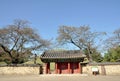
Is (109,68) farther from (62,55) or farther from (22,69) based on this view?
(22,69)

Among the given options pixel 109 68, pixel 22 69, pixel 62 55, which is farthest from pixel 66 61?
pixel 22 69

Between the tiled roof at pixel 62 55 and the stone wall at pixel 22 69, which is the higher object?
the tiled roof at pixel 62 55

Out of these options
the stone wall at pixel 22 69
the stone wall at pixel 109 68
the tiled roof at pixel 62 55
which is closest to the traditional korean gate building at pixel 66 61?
the tiled roof at pixel 62 55

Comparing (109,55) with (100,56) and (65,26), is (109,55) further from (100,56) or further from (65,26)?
(65,26)

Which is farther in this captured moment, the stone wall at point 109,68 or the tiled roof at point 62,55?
the tiled roof at point 62,55

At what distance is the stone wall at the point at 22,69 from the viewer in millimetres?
26862

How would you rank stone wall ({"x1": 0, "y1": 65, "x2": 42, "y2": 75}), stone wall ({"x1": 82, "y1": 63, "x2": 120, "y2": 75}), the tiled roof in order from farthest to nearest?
1. the tiled roof
2. stone wall ({"x1": 0, "y1": 65, "x2": 42, "y2": 75})
3. stone wall ({"x1": 82, "y1": 63, "x2": 120, "y2": 75})

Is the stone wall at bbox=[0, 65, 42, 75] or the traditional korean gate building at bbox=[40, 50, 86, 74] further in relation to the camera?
the traditional korean gate building at bbox=[40, 50, 86, 74]

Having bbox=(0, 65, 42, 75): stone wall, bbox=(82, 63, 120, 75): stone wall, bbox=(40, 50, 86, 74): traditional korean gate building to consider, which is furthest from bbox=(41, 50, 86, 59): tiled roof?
bbox=(82, 63, 120, 75): stone wall

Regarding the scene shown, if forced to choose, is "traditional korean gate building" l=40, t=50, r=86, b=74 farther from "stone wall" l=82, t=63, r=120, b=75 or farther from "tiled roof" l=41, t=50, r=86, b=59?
"stone wall" l=82, t=63, r=120, b=75

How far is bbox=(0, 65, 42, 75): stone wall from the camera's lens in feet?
88.1

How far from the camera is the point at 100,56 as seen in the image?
131 feet

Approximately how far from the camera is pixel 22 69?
1061 inches

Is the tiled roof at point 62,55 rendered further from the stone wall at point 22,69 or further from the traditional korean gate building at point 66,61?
the stone wall at point 22,69
